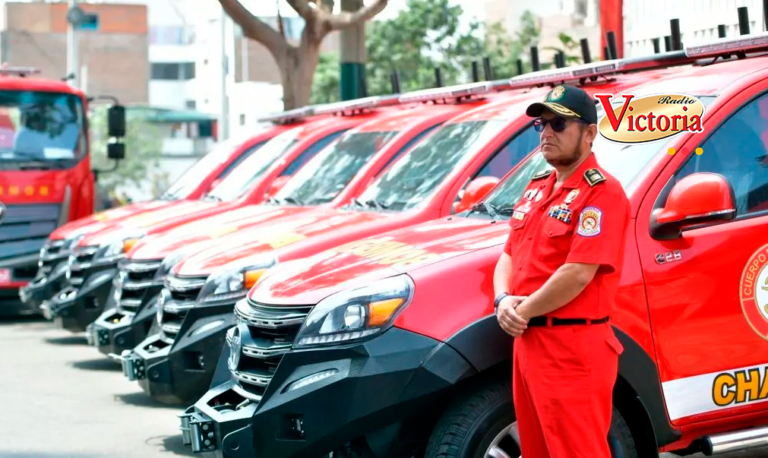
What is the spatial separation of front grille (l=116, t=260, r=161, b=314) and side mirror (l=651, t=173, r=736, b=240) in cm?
503

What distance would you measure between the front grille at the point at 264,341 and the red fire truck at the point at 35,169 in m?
9.22

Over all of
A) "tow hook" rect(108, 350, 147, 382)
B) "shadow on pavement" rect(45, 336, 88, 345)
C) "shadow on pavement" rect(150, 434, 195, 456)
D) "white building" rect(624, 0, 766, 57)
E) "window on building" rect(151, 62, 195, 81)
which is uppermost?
"window on building" rect(151, 62, 195, 81)

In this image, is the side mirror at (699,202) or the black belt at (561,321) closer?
the black belt at (561,321)

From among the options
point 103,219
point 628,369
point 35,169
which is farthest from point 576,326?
point 35,169

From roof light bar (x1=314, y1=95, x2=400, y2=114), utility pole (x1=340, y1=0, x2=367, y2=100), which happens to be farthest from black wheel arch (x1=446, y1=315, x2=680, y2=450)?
utility pole (x1=340, y1=0, x2=367, y2=100)

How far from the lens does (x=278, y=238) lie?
8.03m

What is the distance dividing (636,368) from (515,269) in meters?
0.73

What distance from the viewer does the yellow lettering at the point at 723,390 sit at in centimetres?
511

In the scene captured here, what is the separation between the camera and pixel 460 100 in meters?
10.1

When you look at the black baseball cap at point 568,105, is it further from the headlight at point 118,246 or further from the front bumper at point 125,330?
the headlight at point 118,246

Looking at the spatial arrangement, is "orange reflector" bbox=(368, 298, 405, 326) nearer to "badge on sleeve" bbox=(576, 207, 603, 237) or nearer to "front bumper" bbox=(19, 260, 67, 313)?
"badge on sleeve" bbox=(576, 207, 603, 237)

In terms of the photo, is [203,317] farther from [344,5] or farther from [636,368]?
[344,5]

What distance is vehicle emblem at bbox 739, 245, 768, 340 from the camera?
5156 millimetres

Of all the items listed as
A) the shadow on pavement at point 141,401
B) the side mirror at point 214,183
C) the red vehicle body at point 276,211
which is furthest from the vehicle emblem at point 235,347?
the side mirror at point 214,183
